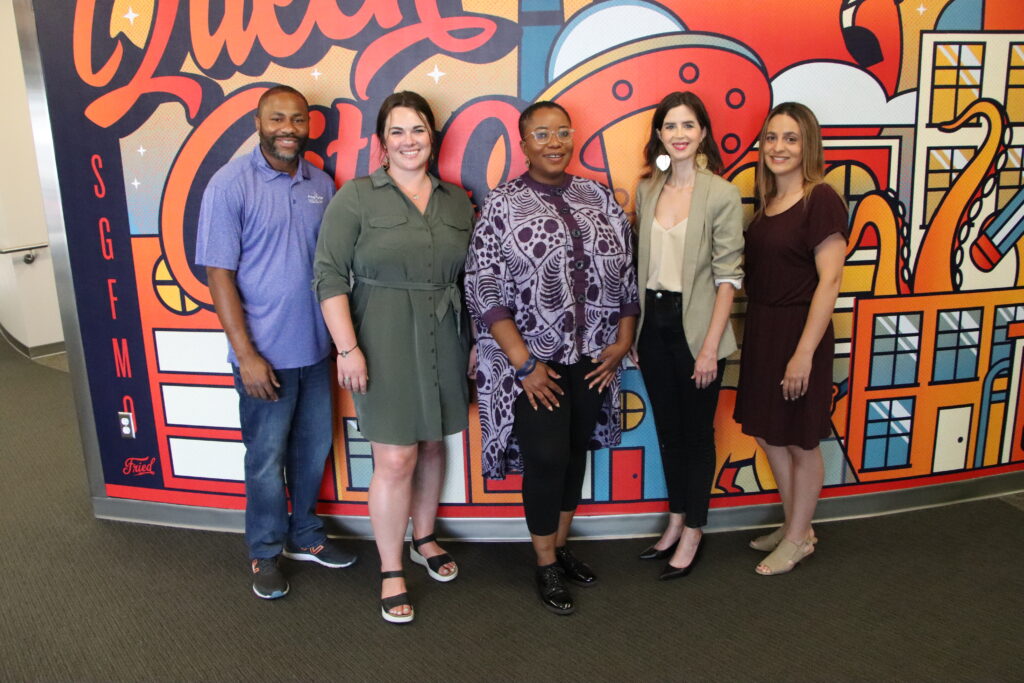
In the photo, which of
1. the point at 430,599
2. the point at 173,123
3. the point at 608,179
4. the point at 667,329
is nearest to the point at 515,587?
the point at 430,599

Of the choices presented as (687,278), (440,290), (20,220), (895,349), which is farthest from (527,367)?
(20,220)

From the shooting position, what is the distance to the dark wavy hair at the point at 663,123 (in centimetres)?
247

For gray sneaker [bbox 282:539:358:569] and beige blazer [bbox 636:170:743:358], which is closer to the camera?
beige blazer [bbox 636:170:743:358]

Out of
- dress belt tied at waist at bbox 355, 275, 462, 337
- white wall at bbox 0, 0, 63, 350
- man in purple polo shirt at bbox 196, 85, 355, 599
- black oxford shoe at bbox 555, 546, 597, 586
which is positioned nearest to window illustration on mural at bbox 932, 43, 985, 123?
dress belt tied at waist at bbox 355, 275, 462, 337

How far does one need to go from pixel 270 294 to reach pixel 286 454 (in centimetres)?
66

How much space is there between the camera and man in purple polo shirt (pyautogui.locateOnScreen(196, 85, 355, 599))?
8.05ft

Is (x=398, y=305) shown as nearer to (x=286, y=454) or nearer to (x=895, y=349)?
(x=286, y=454)

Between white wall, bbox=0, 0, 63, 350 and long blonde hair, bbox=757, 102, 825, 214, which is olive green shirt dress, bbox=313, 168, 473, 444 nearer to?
long blonde hair, bbox=757, 102, 825, 214

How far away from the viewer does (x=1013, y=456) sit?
3.30 m

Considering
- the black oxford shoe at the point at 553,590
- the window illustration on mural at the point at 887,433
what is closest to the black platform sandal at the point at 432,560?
the black oxford shoe at the point at 553,590

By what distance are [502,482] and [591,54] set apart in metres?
1.69

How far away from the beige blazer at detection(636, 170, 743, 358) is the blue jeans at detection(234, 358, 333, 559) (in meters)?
1.34

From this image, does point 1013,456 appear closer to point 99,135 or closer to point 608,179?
point 608,179

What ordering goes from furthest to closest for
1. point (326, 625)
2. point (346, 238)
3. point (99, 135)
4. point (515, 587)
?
point (99, 135), point (515, 587), point (326, 625), point (346, 238)
